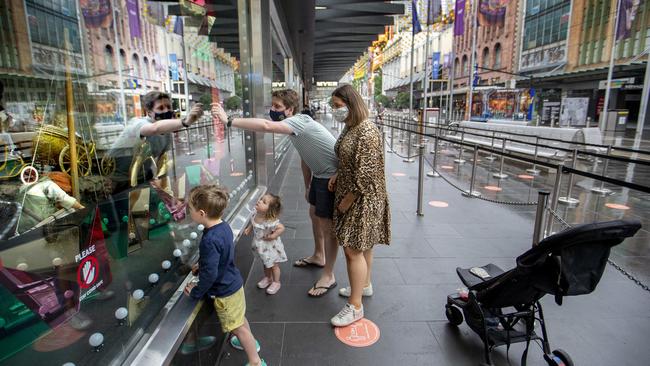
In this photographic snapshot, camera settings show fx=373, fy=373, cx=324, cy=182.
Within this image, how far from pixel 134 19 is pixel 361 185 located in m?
1.84

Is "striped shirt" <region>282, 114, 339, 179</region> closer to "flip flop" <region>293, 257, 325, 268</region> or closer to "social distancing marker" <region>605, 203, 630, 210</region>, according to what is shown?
"flip flop" <region>293, 257, 325, 268</region>

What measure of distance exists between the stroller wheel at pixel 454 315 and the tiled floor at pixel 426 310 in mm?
62

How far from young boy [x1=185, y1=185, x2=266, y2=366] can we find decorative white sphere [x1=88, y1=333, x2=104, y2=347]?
520mm

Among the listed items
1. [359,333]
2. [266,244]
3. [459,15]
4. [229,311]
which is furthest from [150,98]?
[459,15]

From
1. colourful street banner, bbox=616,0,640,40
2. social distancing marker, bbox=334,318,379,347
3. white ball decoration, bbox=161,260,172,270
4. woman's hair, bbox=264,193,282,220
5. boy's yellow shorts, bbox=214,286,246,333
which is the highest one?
colourful street banner, bbox=616,0,640,40

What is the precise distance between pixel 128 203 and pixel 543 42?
141 feet

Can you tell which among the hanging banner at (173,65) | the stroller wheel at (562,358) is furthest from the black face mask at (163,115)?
the stroller wheel at (562,358)

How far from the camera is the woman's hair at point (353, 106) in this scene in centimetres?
285

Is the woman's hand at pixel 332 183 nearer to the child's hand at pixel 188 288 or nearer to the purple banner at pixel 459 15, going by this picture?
the child's hand at pixel 188 288

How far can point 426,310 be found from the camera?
322 centimetres

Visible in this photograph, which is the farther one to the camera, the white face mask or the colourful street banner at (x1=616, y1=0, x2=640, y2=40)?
the colourful street banner at (x1=616, y1=0, x2=640, y2=40)

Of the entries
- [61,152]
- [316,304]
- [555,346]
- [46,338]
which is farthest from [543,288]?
[61,152]

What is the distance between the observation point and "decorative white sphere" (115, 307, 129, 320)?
1849mm

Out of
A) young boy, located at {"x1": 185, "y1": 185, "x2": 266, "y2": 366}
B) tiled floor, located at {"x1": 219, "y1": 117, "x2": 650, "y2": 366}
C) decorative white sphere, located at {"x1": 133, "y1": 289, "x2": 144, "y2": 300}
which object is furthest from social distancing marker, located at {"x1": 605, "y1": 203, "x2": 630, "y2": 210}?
decorative white sphere, located at {"x1": 133, "y1": 289, "x2": 144, "y2": 300}
